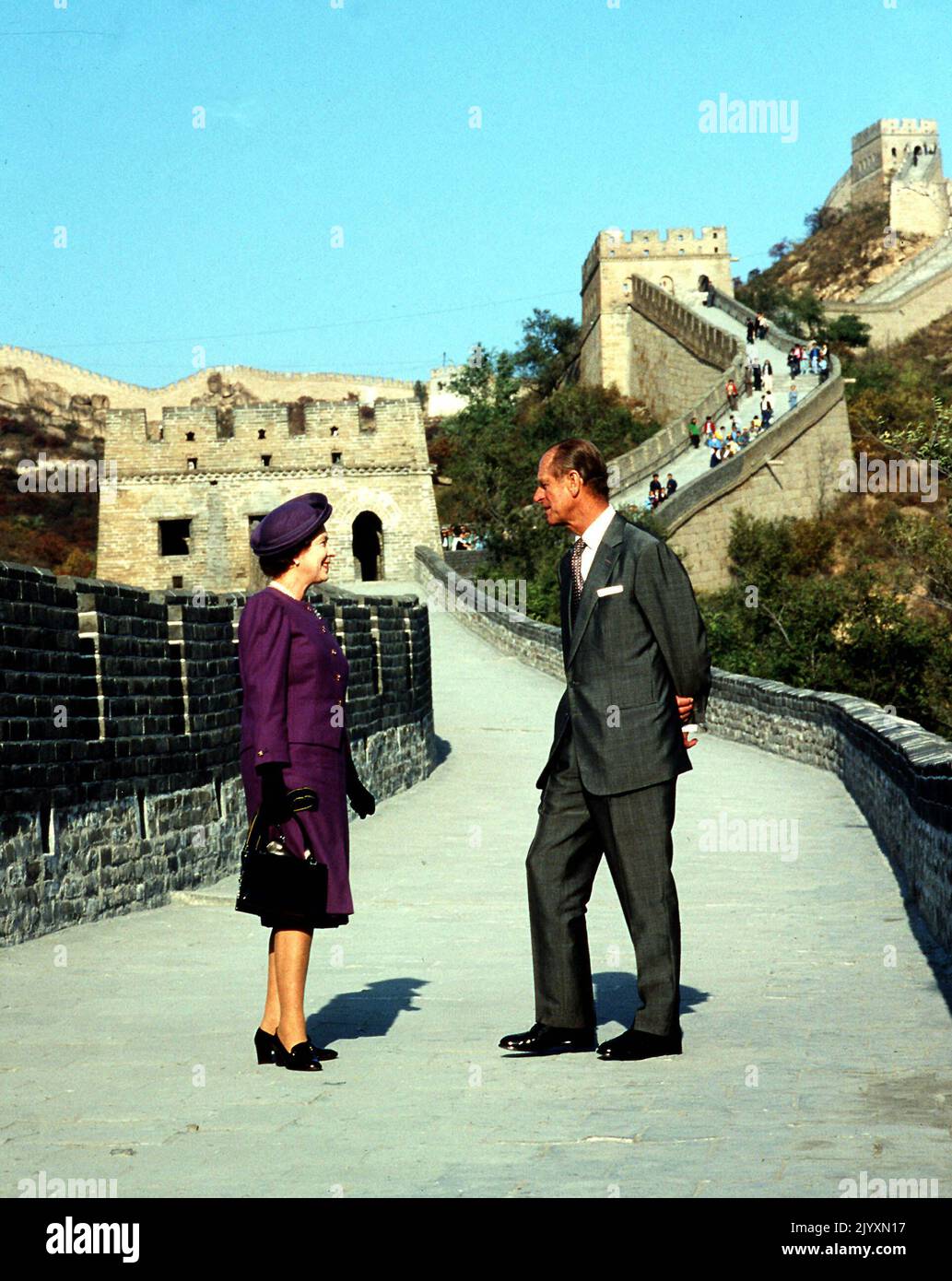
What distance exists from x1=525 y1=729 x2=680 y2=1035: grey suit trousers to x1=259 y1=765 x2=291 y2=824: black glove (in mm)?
838

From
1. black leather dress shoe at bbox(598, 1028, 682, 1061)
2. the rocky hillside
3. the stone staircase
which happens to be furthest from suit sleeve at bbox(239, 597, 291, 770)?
the rocky hillside

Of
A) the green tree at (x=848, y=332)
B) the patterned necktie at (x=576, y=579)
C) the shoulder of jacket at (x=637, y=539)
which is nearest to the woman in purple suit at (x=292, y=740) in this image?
the patterned necktie at (x=576, y=579)

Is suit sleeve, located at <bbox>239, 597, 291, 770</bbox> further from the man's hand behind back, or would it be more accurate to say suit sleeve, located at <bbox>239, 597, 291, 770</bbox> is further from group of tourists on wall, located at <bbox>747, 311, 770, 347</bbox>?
group of tourists on wall, located at <bbox>747, 311, 770, 347</bbox>

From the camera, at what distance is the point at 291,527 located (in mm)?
6031

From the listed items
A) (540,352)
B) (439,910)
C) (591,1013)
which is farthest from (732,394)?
(591,1013)

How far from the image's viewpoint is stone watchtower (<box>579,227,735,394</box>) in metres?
82.6

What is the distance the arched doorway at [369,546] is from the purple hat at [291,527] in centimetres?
4451

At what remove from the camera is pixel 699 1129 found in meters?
4.74

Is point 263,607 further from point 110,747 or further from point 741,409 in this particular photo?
point 741,409

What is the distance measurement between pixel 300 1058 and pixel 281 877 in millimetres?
573

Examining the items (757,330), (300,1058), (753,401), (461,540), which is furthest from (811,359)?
(300,1058)

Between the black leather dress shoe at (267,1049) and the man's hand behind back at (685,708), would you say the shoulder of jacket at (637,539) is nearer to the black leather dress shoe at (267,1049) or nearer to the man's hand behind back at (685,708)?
the man's hand behind back at (685,708)
